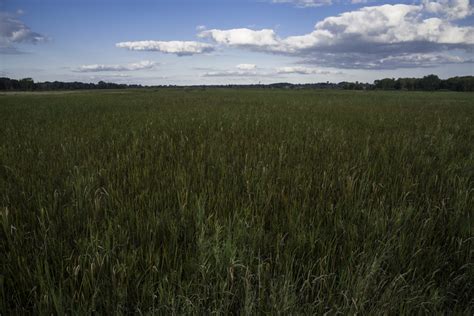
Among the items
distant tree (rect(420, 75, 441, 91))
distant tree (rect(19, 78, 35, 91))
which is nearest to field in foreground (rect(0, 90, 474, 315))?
distant tree (rect(420, 75, 441, 91))

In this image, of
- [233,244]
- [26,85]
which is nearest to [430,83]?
[233,244]

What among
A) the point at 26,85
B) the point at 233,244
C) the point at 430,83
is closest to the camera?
the point at 233,244

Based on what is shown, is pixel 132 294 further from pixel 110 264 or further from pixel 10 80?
pixel 10 80

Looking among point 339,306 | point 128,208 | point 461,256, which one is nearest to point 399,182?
point 461,256

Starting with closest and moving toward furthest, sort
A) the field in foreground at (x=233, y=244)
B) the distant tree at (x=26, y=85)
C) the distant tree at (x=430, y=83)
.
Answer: the field in foreground at (x=233, y=244)
the distant tree at (x=26, y=85)
the distant tree at (x=430, y=83)

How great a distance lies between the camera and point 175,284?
5.19 feet

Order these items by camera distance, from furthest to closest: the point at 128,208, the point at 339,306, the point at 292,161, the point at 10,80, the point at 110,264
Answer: the point at 10,80, the point at 292,161, the point at 128,208, the point at 110,264, the point at 339,306

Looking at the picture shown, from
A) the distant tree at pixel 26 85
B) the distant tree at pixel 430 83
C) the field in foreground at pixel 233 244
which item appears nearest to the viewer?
the field in foreground at pixel 233 244

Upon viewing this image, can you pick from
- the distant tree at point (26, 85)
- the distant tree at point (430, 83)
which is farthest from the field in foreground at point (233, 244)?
the distant tree at point (26, 85)

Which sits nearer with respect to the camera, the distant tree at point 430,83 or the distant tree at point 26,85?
the distant tree at point 26,85

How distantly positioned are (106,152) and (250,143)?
Result: 7.88 ft

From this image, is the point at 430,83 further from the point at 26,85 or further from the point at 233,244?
the point at 26,85

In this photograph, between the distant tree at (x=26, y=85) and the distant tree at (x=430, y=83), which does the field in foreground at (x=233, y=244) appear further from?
the distant tree at (x=26, y=85)

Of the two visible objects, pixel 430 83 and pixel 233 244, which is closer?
pixel 233 244
